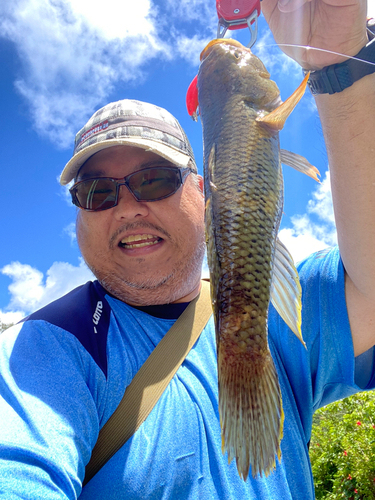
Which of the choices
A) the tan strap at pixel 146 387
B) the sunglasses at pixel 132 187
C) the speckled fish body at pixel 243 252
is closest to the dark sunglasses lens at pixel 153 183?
the sunglasses at pixel 132 187

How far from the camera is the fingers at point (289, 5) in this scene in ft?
5.43

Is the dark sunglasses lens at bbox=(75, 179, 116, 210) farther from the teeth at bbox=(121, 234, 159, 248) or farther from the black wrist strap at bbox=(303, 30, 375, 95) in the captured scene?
the black wrist strap at bbox=(303, 30, 375, 95)

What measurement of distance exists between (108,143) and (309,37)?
5.30ft

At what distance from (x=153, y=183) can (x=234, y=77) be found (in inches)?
50.6

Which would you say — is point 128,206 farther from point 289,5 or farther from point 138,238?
point 289,5

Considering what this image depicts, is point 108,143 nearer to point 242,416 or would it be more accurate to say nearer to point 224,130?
point 224,130

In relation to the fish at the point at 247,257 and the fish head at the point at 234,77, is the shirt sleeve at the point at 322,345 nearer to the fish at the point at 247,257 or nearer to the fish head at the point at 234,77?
the fish at the point at 247,257

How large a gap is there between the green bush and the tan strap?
5431 mm

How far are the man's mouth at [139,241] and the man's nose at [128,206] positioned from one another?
17 centimetres

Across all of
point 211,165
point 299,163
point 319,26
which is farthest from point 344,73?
point 211,165

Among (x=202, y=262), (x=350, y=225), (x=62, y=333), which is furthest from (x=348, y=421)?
(x=62, y=333)

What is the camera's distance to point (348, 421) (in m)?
6.80

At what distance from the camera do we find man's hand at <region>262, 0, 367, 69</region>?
1640 mm

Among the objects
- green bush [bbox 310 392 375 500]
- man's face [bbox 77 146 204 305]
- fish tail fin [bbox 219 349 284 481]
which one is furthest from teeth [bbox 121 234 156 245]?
green bush [bbox 310 392 375 500]
